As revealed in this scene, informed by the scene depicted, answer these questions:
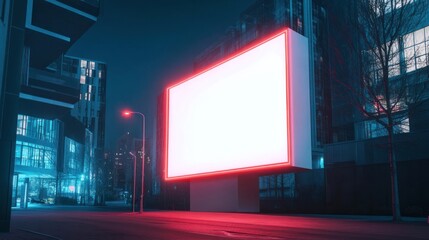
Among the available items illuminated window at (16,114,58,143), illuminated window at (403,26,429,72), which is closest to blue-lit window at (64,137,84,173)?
illuminated window at (16,114,58,143)

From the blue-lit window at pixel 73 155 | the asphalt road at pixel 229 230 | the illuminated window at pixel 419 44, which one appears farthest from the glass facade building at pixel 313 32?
the blue-lit window at pixel 73 155

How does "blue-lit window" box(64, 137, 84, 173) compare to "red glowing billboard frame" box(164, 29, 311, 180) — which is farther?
"blue-lit window" box(64, 137, 84, 173)

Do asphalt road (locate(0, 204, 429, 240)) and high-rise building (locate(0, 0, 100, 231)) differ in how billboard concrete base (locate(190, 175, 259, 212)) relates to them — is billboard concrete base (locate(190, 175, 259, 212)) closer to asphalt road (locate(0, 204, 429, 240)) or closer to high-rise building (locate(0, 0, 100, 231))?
asphalt road (locate(0, 204, 429, 240))

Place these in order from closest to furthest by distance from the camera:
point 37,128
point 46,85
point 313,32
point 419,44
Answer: point 419,44, point 313,32, point 46,85, point 37,128

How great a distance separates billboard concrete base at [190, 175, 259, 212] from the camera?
3080cm

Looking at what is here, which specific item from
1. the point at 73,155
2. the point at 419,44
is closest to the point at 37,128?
the point at 73,155

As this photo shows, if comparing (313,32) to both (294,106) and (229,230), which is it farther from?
(229,230)

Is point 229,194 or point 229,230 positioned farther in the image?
point 229,194

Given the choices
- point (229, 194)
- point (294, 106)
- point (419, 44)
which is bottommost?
point (229, 194)

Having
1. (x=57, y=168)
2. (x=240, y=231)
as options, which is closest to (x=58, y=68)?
(x=57, y=168)

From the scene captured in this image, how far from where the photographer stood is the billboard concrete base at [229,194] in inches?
1212

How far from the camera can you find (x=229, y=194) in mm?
31578

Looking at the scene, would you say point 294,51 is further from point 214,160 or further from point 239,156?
point 214,160

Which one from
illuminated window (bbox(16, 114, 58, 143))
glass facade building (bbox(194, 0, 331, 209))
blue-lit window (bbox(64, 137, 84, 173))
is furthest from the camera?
blue-lit window (bbox(64, 137, 84, 173))
